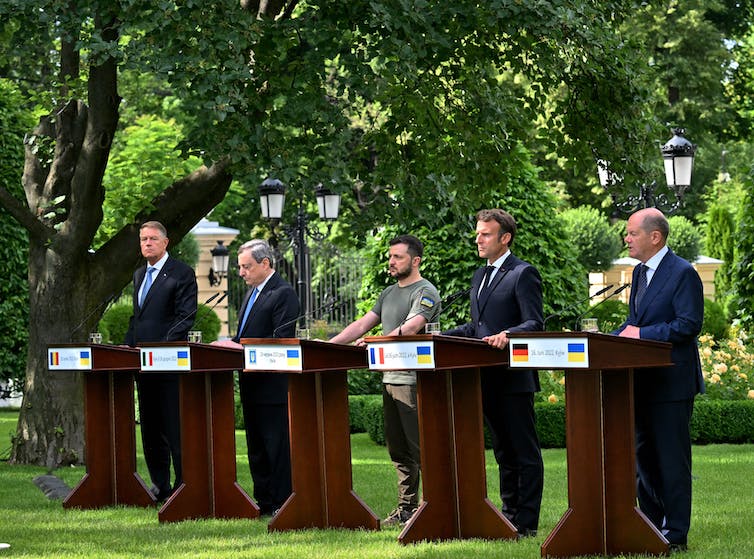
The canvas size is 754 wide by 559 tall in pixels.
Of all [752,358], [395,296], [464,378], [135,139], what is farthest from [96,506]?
[135,139]

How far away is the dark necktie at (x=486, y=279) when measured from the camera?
8.89 meters

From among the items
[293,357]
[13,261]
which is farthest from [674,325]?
[13,261]

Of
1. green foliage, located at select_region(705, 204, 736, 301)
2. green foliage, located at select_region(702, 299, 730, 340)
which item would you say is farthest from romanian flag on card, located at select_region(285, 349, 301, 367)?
green foliage, located at select_region(705, 204, 736, 301)

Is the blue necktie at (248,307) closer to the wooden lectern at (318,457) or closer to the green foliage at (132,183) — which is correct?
the wooden lectern at (318,457)

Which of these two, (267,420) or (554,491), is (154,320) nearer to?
(267,420)

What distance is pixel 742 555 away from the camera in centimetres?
798

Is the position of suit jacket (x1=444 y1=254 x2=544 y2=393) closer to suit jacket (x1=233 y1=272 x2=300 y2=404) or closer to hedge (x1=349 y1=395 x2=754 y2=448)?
suit jacket (x1=233 y1=272 x2=300 y2=404)

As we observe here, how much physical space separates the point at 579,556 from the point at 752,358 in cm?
1050

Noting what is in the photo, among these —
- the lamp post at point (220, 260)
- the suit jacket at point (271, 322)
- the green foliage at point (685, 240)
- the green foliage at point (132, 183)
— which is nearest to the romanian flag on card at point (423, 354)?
the suit jacket at point (271, 322)

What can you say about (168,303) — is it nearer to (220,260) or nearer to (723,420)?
(723,420)

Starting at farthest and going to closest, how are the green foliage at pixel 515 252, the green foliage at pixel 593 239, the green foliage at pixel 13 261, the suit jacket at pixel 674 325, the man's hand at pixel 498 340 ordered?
1. the green foliage at pixel 593 239
2. the green foliage at pixel 13 261
3. the green foliage at pixel 515 252
4. the man's hand at pixel 498 340
5. the suit jacket at pixel 674 325

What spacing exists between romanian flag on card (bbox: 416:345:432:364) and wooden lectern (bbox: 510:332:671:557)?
617 millimetres

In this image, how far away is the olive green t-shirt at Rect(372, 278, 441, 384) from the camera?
30.9 ft

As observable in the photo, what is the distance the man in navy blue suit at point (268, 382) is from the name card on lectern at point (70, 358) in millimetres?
1594
